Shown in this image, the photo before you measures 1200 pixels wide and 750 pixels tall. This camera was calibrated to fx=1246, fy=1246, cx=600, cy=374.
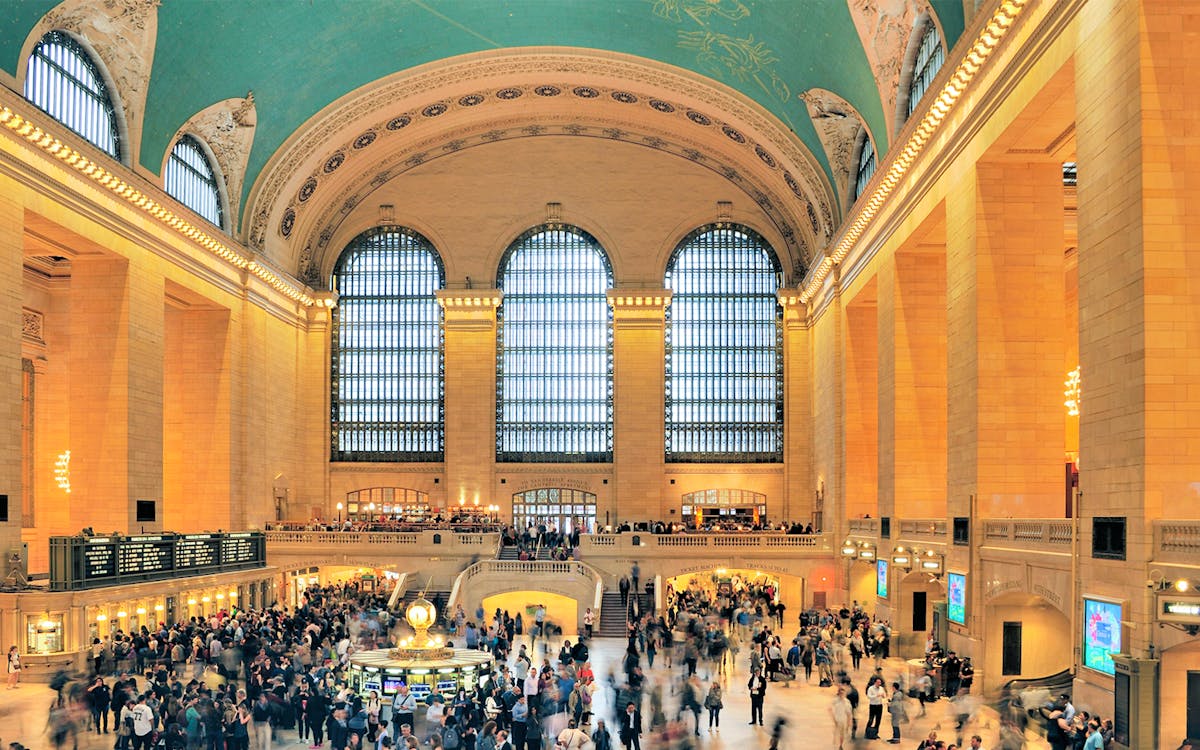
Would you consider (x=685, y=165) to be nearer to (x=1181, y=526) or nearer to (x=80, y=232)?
(x=80, y=232)

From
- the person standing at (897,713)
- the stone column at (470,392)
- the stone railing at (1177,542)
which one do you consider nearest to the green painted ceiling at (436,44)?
the stone column at (470,392)

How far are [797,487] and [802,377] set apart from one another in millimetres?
4241

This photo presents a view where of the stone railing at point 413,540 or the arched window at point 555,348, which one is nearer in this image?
the stone railing at point 413,540

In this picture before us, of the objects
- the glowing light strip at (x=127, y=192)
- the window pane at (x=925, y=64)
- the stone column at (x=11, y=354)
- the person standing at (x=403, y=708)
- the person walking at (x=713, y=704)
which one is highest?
the window pane at (x=925, y=64)

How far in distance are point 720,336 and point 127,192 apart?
955 inches

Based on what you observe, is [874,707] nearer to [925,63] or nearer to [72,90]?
[925,63]

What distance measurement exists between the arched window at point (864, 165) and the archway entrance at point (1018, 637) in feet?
52.6

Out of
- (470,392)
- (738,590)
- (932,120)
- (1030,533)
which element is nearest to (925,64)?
(932,120)

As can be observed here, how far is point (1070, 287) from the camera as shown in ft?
121

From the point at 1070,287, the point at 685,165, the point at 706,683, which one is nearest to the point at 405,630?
the point at 706,683

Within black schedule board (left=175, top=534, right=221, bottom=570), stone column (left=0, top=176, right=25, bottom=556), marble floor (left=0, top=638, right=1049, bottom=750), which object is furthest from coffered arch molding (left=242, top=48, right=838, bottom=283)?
marble floor (left=0, top=638, right=1049, bottom=750)

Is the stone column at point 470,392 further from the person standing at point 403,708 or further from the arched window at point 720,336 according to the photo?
the person standing at point 403,708

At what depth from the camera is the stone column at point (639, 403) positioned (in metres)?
48.2

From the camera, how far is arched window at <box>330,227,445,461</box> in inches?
1948
